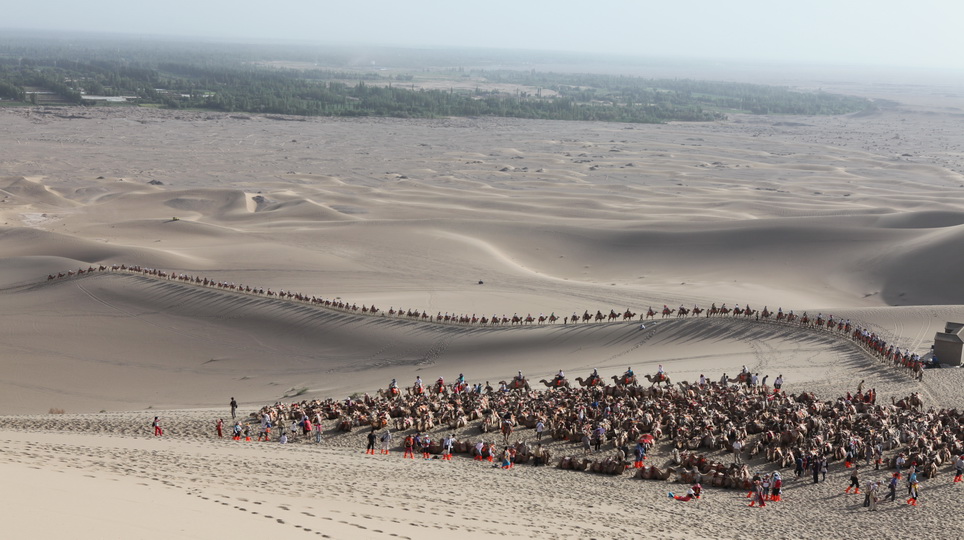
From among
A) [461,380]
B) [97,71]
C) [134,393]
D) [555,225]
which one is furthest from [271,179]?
[97,71]

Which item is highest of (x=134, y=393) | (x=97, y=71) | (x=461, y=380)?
(x=97, y=71)

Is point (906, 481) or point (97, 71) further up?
point (97, 71)

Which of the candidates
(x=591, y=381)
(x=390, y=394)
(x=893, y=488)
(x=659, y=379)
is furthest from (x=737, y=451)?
(x=390, y=394)

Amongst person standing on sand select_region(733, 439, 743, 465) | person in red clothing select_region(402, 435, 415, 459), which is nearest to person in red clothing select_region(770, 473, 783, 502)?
person standing on sand select_region(733, 439, 743, 465)

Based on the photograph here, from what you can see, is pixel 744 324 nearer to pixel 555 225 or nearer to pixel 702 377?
pixel 702 377

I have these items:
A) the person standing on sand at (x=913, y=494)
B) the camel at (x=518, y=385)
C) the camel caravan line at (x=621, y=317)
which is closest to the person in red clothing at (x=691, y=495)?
the person standing on sand at (x=913, y=494)

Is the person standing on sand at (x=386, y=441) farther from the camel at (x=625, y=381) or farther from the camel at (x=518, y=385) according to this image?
the camel at (x=625, y=381)
